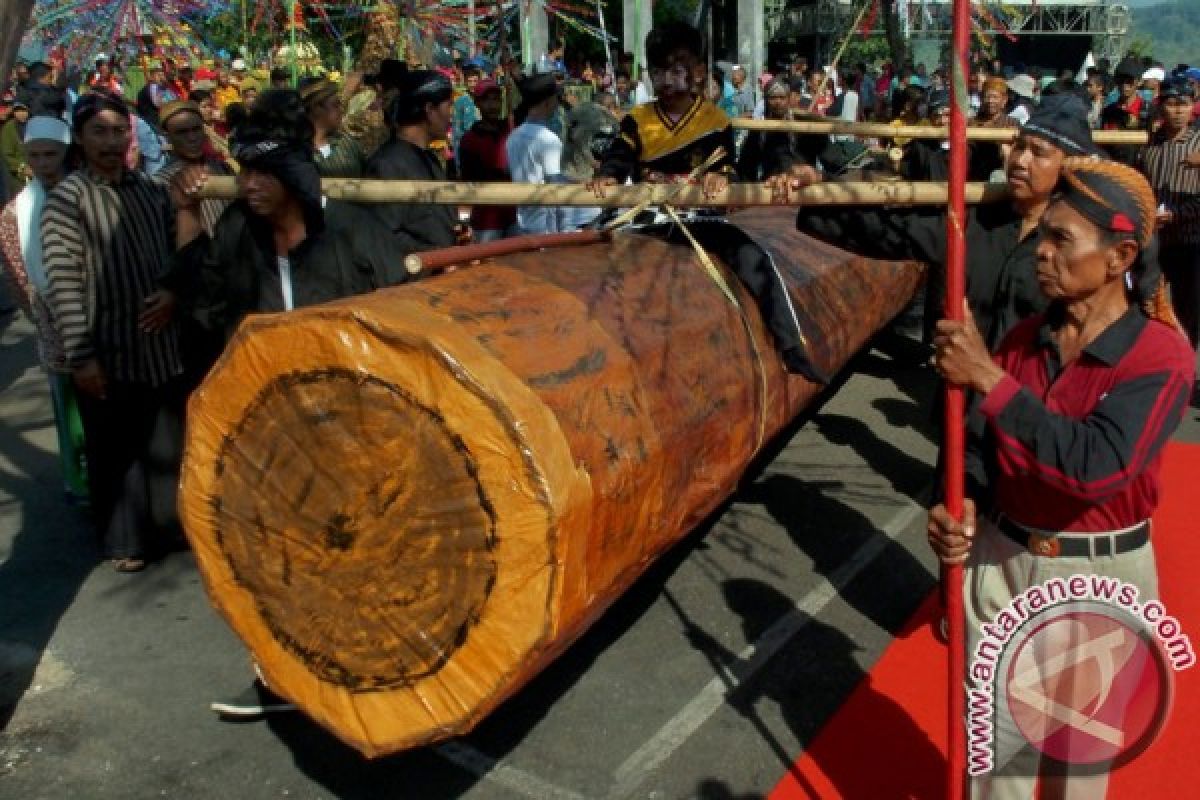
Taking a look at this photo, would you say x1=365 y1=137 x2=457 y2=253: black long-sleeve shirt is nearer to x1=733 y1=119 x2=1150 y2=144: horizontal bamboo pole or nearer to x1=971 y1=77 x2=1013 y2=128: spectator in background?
x1=733 y1=119 x2=1150 y2=144: horizontal bamboo pole

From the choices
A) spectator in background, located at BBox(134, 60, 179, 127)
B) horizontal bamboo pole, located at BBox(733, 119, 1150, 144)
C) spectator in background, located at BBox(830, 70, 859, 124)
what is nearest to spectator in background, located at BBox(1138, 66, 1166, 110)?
spectator in background, located at BBox(830, 70, 859, 124)

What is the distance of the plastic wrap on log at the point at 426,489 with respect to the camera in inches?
87.0

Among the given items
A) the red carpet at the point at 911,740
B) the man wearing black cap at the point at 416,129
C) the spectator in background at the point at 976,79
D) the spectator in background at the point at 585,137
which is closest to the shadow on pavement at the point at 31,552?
the man wearing black cap at the point at 416,129

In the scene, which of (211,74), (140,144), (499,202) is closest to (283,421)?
(499,202)

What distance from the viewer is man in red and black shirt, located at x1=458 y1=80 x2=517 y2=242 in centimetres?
652

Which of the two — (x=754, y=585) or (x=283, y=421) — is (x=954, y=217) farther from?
(x=754, y=585)

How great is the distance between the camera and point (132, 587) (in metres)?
4.29

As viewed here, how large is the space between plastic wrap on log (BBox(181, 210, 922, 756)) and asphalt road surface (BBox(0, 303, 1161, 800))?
686 millimetres

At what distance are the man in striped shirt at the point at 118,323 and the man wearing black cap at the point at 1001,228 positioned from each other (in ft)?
8.57

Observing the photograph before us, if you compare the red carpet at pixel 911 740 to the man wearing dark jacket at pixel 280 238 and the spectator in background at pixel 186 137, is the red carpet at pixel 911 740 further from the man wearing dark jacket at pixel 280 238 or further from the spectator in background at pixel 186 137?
the spectator in background at pixel 186 137

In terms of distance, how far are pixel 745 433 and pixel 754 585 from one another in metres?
1.09

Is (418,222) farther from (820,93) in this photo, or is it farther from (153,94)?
(153,94)

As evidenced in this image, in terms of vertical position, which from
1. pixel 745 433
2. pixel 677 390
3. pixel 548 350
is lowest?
pixel 745 433

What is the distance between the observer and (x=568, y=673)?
3.55 metres
